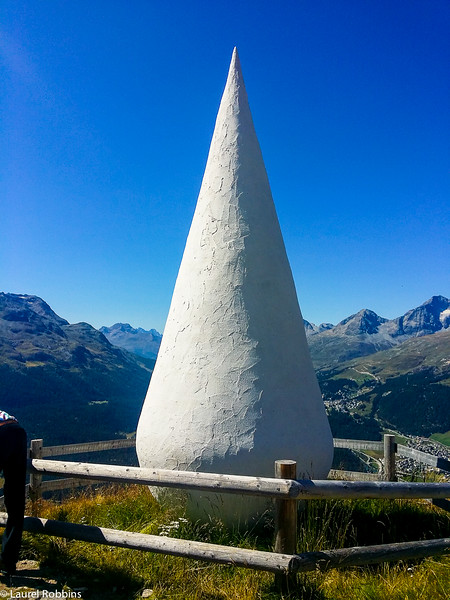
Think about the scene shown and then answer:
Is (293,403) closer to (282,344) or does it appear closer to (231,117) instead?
(282,344)

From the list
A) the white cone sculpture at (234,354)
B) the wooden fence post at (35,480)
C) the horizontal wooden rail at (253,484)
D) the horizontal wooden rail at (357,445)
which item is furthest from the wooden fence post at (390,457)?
the wooden fence post at (35,480)

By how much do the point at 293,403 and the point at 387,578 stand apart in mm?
1995

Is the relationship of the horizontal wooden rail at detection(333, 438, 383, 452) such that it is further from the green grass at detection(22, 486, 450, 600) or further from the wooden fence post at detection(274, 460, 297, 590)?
the wooden fence post at detection(274, 460, 297, 590)

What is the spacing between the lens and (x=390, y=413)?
165250mm

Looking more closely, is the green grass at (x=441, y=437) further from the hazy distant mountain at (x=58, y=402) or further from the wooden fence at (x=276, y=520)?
the wooden fence at (x=276, y=520)

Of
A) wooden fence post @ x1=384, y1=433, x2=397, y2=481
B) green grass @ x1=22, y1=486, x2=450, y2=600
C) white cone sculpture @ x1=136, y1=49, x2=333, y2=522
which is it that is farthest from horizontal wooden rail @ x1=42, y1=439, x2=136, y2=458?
wooden fence post @ x1=384, y1=433, x2=397, y2=481

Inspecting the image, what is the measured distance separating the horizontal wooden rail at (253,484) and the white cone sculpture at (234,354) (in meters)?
1.02

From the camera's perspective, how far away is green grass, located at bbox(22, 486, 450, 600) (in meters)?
3.81

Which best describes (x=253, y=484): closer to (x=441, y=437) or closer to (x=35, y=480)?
(x=35, y=480)

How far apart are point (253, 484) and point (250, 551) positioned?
1.90ft

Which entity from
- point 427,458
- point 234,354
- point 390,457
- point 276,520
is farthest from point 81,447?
point 427,458

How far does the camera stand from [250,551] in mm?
3787

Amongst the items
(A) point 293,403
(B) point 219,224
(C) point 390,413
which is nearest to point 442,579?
(A) point 293,403

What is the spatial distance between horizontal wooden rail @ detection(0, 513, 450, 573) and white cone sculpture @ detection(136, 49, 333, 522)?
3.76 feet
